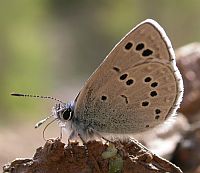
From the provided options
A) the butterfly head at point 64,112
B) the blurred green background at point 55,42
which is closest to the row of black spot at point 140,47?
the butterfly head at point 64,112

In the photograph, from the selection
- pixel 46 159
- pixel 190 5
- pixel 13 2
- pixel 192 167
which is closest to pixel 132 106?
pixel 46 159

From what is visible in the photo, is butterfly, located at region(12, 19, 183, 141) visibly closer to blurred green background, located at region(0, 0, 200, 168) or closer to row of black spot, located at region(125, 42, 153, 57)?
row of black spot, located at region(125, 42, 153, 57)

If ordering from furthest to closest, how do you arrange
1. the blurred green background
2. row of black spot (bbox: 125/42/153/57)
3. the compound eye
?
1. the blurred green background
2. the compound eye
3. row of black spot (bbox: 125/42/153/57)

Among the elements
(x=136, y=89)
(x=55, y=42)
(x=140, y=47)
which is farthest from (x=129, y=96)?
(x=55, y=42)

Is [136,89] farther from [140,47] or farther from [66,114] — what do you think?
[66,114]

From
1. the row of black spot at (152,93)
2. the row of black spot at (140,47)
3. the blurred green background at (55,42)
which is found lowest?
the row of black spot at (152,93)

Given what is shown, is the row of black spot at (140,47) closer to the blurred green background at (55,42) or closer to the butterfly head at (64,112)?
the butterfly head at (64,112)

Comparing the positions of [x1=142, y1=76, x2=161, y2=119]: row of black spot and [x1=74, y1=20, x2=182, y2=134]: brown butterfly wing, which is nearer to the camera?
[x1=74, y1=20, x2=182, y2=134]: brown butterfly wing

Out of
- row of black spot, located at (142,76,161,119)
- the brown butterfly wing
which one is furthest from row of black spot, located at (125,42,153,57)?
row of black spot, located at (142,76,161,119)

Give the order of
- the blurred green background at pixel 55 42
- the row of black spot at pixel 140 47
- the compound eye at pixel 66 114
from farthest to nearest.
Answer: the blurred green background at pixel 55 42, the compound eye at pixel 66 114, the row of black spot at pixel 140 47

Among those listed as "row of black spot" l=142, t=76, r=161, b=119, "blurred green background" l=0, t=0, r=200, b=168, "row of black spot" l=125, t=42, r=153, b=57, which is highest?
"blurred green background" l=0, t=0, r=200, b=168
